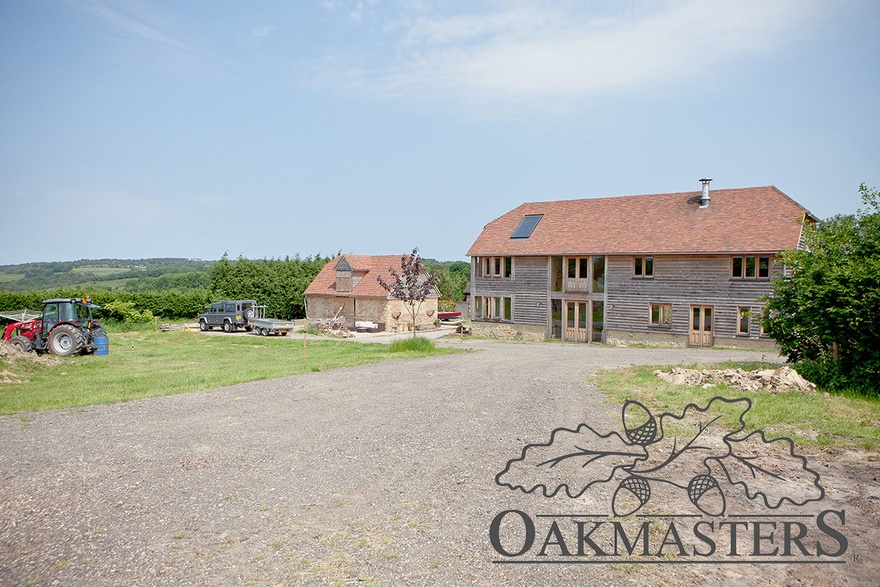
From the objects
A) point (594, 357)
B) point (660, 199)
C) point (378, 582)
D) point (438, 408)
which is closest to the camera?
point (378, 582)

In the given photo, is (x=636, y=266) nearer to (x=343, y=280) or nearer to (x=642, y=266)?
(x=642, y=266)

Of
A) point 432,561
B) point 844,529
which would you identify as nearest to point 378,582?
point 432,561

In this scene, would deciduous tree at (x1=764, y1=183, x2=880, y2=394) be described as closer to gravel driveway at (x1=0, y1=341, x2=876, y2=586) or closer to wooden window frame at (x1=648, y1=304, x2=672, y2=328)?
gravel driveway at (x1=0, y1=341, x2=876, y2=586)

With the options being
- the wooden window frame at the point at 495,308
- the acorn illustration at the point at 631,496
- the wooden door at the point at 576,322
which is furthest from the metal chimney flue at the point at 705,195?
the acorn illustration at the point at 631,496

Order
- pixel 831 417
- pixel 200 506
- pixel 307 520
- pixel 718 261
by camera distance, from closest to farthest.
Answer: pixel 307 520 → pixel 200 506 → pixel 831 417 → pixel 718 261

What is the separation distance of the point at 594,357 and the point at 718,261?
11.2 metres

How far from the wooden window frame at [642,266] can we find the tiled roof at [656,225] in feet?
1.83

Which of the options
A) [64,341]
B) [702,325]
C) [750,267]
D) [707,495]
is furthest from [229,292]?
[707,495]

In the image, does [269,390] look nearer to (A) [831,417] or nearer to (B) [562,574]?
(B) [562,574]

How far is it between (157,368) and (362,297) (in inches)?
837

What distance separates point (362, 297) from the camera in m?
41.3

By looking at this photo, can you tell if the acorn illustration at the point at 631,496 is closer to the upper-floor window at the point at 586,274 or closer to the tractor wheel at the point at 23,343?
the tractor wheel at the point at 23,343

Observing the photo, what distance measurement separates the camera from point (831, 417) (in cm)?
1096

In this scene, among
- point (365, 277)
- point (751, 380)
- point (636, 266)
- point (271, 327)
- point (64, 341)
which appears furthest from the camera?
point (365, 277)
